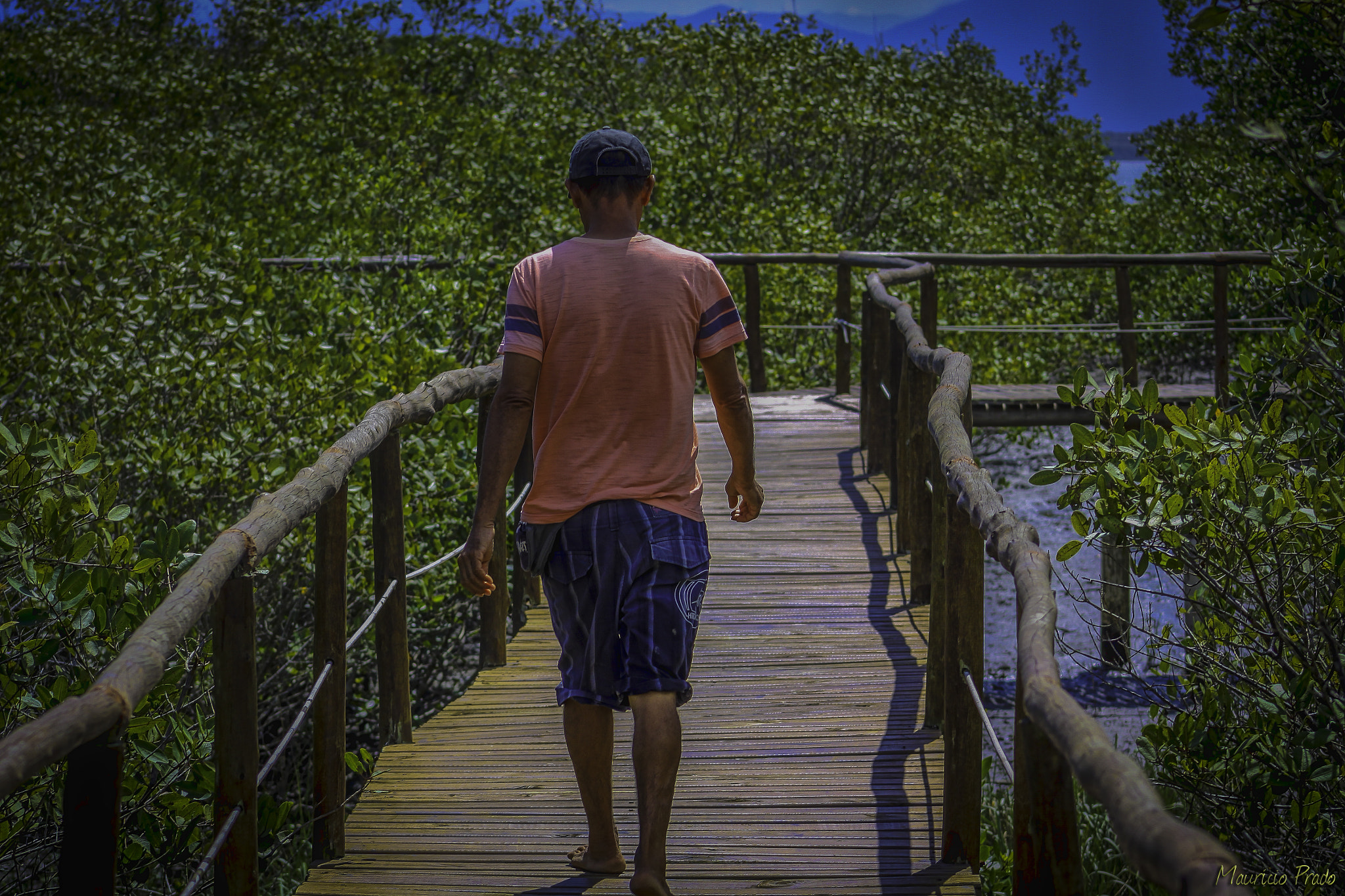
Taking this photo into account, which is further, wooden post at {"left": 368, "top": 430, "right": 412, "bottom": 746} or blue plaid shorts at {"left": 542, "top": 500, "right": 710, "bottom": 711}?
wooden post at {"left": 368, "top": 430, "right": 412, "bottom": 746}

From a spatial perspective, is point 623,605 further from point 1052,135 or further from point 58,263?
point 1052,135

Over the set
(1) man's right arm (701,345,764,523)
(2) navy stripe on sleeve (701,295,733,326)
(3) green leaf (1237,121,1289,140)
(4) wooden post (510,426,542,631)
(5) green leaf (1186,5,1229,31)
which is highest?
(5) green leaf (1186,5,1229,31)

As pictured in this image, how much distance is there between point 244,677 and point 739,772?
155cm

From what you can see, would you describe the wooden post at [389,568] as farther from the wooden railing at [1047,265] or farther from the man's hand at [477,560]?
the wooden railing at [1047,265]

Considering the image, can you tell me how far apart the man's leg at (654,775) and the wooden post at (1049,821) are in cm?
82

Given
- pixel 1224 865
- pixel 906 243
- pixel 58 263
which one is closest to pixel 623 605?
pixel 1224 865

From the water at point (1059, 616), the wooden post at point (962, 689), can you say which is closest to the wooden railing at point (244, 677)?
the wooden post at point (962, 689)

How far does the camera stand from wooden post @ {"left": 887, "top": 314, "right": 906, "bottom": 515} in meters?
5.30

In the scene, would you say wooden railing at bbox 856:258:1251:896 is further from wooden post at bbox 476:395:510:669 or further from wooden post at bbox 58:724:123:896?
wooden post at bbox 476:395:510:669

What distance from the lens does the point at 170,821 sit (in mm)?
2674

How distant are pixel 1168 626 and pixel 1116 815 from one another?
2.19 meters

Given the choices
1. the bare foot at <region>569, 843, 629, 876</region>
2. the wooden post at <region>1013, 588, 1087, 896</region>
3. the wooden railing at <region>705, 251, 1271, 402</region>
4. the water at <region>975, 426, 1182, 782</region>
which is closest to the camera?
the wooden post at <region>1013, 588, 1087, 896</region>

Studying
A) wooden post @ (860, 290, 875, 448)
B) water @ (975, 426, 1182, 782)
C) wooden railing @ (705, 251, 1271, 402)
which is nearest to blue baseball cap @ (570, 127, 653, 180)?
wooden post @ (860, 290, 875, 448)

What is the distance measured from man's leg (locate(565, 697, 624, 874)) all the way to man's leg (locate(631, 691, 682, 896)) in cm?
16
